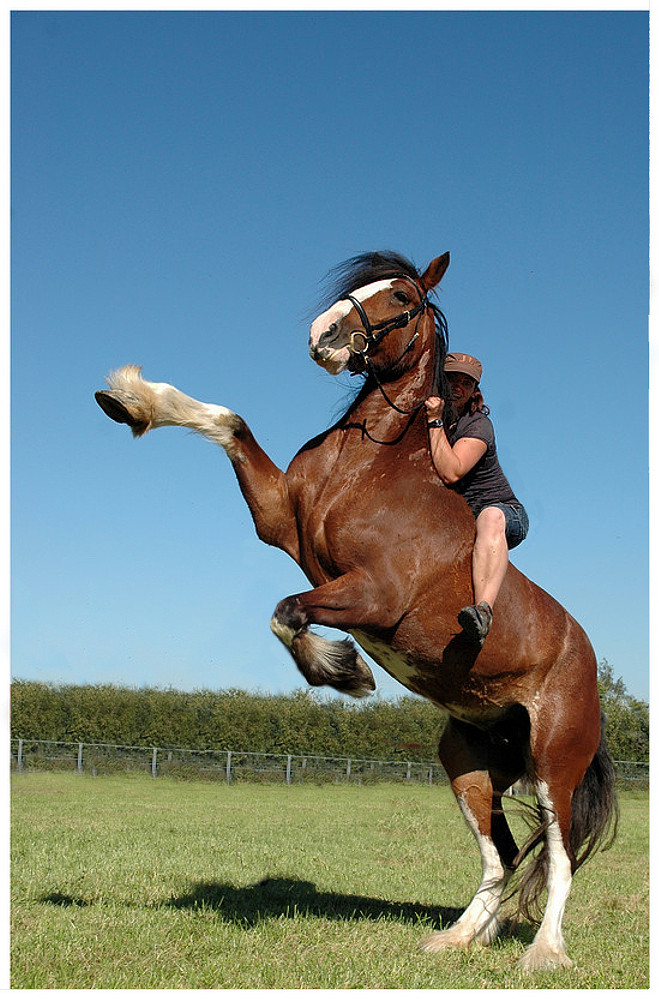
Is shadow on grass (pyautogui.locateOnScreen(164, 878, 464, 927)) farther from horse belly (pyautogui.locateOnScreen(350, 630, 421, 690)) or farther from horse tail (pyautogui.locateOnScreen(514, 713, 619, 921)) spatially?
horse belly (pyautogui.locateOnScreen(350, 630, 421, 690))

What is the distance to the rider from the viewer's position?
5078 millimetres

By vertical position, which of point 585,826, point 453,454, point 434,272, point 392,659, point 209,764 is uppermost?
point 434,272

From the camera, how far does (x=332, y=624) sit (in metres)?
4.60

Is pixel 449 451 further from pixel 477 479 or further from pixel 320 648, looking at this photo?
pixel 320 648

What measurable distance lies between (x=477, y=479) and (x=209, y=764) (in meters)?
26.0

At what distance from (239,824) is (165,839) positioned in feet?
11.6

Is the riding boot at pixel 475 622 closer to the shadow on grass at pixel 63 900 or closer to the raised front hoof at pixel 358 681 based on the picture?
the raised front hoof at pixel 358 681

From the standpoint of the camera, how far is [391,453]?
528 cm

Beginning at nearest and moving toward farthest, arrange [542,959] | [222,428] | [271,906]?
[222,428] → [542,959] → [271,906]

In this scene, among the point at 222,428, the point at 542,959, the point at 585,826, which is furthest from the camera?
the point at 585,826

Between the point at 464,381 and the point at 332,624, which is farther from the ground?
the point at 464,381

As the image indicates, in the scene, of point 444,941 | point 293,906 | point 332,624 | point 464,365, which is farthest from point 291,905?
point 464,365

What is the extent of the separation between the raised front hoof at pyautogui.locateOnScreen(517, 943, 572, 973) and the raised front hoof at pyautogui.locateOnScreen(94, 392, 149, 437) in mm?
3753

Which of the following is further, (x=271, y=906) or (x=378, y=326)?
(x=271, y=906)
